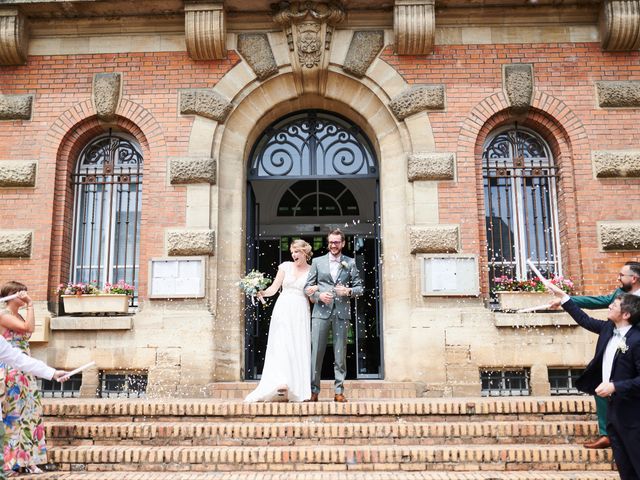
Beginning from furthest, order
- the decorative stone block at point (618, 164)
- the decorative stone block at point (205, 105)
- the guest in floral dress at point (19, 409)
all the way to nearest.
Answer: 1. the decorative stone block at point (205, 105)
2. the decorative stone block at point (618, 164)
3. the guest in floral dress at point (19, 409)

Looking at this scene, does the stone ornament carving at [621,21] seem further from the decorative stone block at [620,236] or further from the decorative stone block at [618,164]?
the decorative stone block at [620,236]

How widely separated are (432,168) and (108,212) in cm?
518

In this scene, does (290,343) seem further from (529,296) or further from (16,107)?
(16,107)

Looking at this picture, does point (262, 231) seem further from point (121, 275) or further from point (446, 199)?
point (446, 199)

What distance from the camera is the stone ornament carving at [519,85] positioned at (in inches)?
396

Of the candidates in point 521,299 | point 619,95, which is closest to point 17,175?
point 521,299

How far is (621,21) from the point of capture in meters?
→ 9.88

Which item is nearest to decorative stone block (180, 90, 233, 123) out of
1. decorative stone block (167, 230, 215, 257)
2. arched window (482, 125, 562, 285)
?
decorative stone block (167, 230, 215, 257)

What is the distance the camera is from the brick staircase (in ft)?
20.8

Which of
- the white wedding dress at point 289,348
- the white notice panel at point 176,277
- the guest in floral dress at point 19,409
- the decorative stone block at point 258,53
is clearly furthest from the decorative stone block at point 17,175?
the white wedding dress at point 289,348

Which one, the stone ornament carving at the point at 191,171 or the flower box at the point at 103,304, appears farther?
the stone ornament carving at the point at 191,171

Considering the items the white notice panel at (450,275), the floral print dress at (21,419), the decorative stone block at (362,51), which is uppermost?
the decorative stone block at (362,51)

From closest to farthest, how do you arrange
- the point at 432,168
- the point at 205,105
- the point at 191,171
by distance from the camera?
the point at 432,168 → the point at 191,171 → the point at 205,105

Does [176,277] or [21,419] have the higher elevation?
[176,277]
